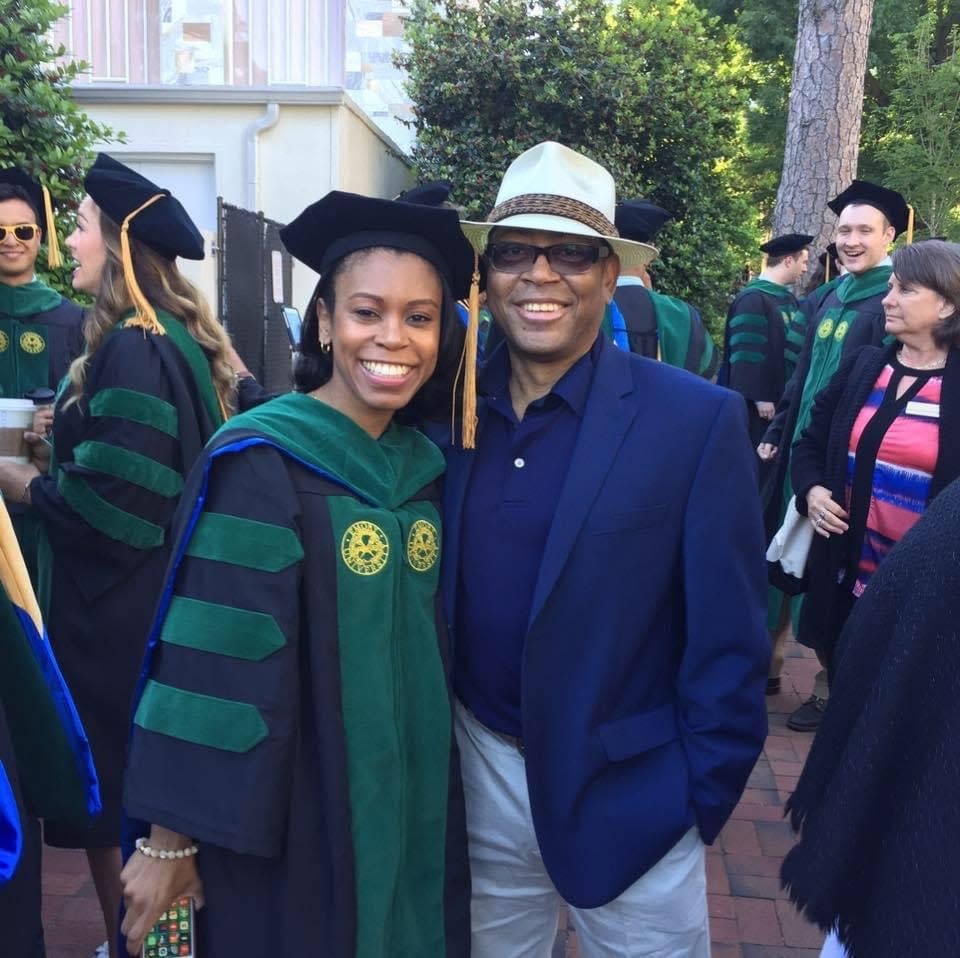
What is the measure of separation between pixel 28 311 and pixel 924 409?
3.50 m

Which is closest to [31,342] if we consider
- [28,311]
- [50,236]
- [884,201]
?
[28,311]

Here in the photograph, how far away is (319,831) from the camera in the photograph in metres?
1.85

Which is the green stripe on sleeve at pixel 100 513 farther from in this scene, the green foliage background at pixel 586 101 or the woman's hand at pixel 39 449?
the green foliage background at pixel 586 101

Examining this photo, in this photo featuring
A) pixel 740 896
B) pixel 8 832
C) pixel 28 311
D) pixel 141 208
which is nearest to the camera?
pixel 8 832

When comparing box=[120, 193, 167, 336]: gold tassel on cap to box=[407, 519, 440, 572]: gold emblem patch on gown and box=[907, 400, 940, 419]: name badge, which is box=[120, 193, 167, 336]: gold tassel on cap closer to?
box=[407, 519, 440, 572]: gold emblem patch on gown

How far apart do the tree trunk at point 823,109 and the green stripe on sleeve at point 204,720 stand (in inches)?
327

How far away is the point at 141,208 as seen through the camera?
2.93m

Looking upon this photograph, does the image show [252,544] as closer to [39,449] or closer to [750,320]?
[39,449]

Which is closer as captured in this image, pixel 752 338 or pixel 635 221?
pixel 635 221

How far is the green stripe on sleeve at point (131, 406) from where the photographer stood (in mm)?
2803

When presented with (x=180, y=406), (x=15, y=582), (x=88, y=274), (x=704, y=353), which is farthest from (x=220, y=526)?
(x=704, y=353)

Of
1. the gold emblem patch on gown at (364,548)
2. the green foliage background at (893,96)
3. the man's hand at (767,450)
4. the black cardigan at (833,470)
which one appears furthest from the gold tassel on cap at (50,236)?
the green foliage background at (893,96)

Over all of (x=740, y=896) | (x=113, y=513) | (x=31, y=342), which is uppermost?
(x=31, y=342)

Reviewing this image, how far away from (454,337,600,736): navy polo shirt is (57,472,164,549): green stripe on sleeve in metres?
1.23
